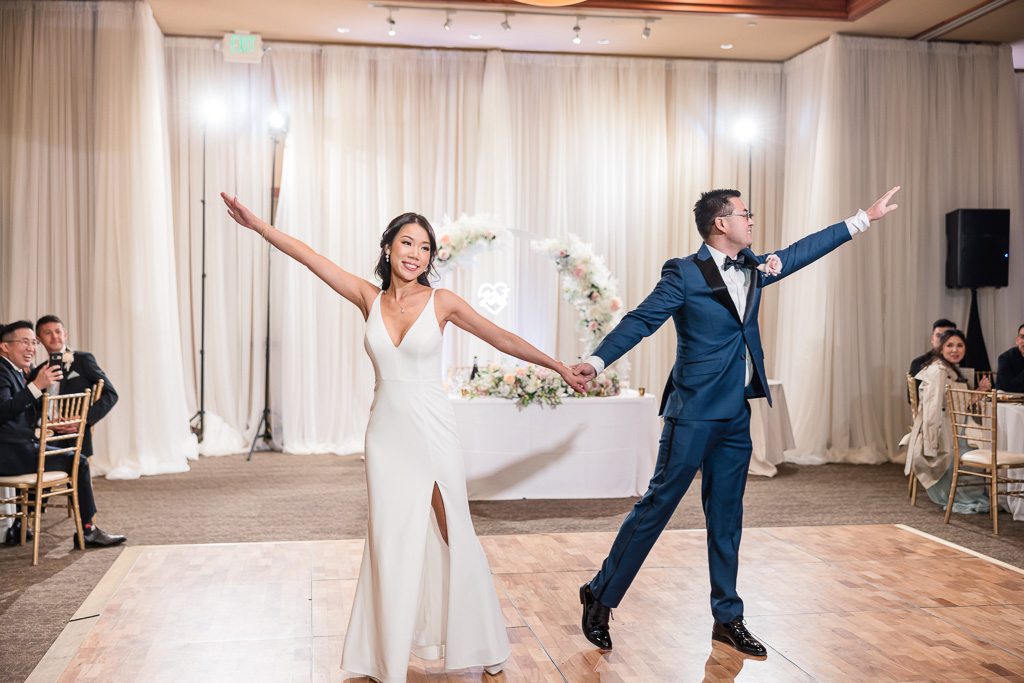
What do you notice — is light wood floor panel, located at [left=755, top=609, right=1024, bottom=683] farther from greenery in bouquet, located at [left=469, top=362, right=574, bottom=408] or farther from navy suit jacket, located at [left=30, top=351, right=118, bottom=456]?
navy suit jacket, located at [left=30, top=351, right=118, bottom=456]

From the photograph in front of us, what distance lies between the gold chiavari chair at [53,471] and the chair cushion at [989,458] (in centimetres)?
561

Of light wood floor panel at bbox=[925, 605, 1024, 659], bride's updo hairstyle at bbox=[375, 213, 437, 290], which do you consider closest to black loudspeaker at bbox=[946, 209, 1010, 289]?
light wood floor panel at bbox=[925, 605, 1024, 659]

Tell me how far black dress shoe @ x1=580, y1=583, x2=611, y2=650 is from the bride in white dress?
478 millimetres

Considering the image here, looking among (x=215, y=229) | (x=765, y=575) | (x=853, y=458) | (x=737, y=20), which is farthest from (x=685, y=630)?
(x=215, y=229)

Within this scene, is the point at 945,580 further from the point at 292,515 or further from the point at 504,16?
the point at 504,16

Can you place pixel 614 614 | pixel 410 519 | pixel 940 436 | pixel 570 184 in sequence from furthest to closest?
pixel 570 184, pixel 940 436, pixel 614 614, pixel 410 519

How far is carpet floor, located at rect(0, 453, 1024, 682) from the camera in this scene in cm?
491

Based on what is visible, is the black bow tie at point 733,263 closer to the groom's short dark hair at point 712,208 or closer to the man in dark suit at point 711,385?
the man in dark suit at point 711,385

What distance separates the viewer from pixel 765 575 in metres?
4.89

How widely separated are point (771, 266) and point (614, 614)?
5.58 ft

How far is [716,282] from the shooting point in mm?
3662

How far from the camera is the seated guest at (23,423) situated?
5340 millimetres

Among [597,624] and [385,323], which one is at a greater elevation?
[385,323]

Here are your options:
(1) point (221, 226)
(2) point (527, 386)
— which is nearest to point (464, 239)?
(2) point (527, 386)
